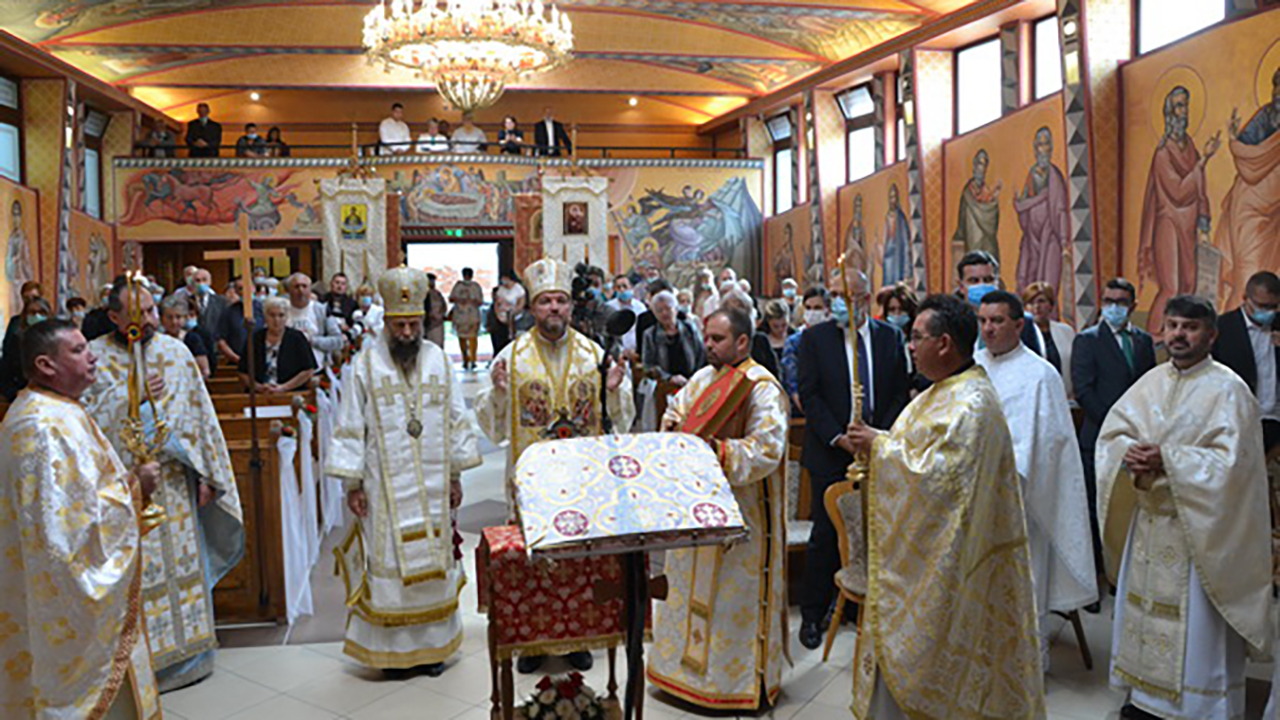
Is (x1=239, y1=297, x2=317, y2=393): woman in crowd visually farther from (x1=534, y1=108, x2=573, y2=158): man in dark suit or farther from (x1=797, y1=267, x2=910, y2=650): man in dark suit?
(x1=534, y1=108, x2=573, y2=158): man in dark suit

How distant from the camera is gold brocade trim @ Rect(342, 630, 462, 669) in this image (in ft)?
15.4

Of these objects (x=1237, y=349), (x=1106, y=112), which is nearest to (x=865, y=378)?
(x=1237, y=349)

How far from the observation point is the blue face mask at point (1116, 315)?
19.6 feet

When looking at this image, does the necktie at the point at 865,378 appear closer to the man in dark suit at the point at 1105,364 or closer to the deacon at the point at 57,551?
the man in dark suit at the point at 1105,364

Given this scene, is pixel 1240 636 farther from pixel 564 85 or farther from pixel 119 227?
pixel 119 227

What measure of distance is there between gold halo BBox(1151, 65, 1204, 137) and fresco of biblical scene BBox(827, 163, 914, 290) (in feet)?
16.9

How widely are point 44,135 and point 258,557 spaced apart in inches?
563

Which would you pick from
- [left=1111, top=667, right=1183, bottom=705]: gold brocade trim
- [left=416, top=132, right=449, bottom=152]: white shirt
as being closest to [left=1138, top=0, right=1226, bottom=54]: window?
[left=1111, top=667, right=1183, bottom=705]: gold brocade trim

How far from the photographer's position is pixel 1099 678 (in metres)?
4.70

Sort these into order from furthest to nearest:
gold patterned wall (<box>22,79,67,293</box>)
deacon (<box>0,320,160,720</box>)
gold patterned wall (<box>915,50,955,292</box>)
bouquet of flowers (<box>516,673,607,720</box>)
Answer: gold patterned wall (<box>22,79,67,293</box>) → gold patterned wall (<box>915,50,955,292</box>) → bouquet of flowers (<box>516,673,607,720</box>) → deacon (<box>0,320,160,720</box>)

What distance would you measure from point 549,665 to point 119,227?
1758 cm

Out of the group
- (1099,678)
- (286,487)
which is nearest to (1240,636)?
(1099,678)

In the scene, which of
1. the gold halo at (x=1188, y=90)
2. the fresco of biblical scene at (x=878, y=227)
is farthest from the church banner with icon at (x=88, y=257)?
the gold halo at (x=1188, y=90)

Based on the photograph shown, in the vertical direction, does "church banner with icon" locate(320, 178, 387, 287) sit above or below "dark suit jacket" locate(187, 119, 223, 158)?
below
